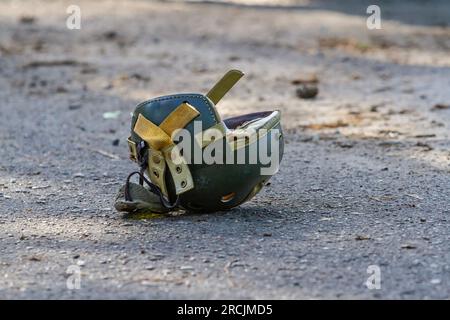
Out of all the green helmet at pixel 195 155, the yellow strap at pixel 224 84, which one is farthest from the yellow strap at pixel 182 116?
the yellow strap at pixel 224 84

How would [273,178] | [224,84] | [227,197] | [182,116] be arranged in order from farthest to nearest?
1. [273,178]
2. [224,84]
3. [227,197]
4. [182,116]

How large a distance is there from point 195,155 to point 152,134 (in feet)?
0.65


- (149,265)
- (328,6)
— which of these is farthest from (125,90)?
(328,6)

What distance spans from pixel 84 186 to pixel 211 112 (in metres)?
1.25

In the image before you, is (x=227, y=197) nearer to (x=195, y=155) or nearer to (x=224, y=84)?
(x=195, y=155)

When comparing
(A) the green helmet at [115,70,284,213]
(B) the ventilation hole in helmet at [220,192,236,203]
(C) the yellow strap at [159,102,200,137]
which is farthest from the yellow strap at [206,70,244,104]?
(B) the ventilation hole in helmet at [220,192,236,203]

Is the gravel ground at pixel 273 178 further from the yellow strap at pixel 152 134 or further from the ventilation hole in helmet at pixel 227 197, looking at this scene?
the yellow strap at pixel 152 134

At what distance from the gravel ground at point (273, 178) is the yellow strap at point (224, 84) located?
519 mm

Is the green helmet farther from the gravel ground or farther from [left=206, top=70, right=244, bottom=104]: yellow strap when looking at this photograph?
[left=206, top=70, right=244, bottom=104]: yellow strap

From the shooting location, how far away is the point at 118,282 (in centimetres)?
338

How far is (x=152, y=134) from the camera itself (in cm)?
396

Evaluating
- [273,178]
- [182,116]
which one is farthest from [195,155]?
[273,178]

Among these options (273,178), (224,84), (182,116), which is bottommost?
(273,178)
